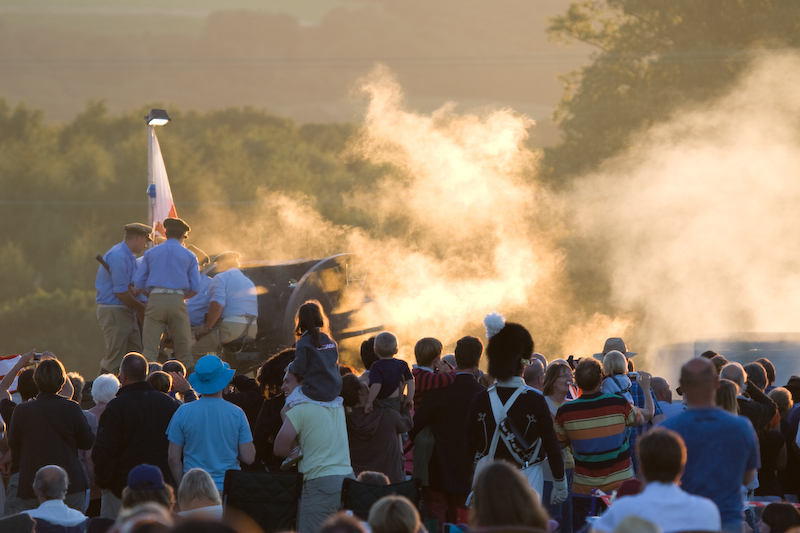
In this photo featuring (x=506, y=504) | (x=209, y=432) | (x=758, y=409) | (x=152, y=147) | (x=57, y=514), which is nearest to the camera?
(x=506, y=504)

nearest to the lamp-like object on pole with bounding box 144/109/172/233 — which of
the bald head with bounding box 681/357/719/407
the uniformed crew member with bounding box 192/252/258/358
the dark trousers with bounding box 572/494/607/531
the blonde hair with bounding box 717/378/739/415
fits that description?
the uniformed crew member with bounding box 192/252/258/358

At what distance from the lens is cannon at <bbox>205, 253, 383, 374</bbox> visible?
9758 mm

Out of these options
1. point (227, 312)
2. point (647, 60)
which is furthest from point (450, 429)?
point (647, 60)

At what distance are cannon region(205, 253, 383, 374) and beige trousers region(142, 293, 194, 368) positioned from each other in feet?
3.67

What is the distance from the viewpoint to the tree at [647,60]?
21109 millimetres

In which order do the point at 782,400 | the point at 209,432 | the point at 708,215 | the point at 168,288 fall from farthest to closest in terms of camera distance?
1. the point at 708,215
2. the point at 168,288
3. the point at 782,400
4. the point at 209,432

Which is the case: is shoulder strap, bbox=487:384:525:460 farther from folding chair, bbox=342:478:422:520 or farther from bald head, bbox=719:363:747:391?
bald head, bbox=719:363:747:391

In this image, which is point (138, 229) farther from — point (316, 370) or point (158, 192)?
point (316, 370)

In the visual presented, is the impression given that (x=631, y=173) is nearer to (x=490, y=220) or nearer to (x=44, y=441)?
(x=490, y=220)

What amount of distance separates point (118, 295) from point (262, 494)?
171 inches

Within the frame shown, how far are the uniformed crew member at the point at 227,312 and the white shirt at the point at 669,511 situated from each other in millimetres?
6570

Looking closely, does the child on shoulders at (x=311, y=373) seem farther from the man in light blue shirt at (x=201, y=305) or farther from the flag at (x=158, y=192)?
the flag at (x=158, y=192)

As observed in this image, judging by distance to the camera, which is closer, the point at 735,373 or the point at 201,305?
the point at 735,373

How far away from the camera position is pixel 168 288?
8234 millimetres
